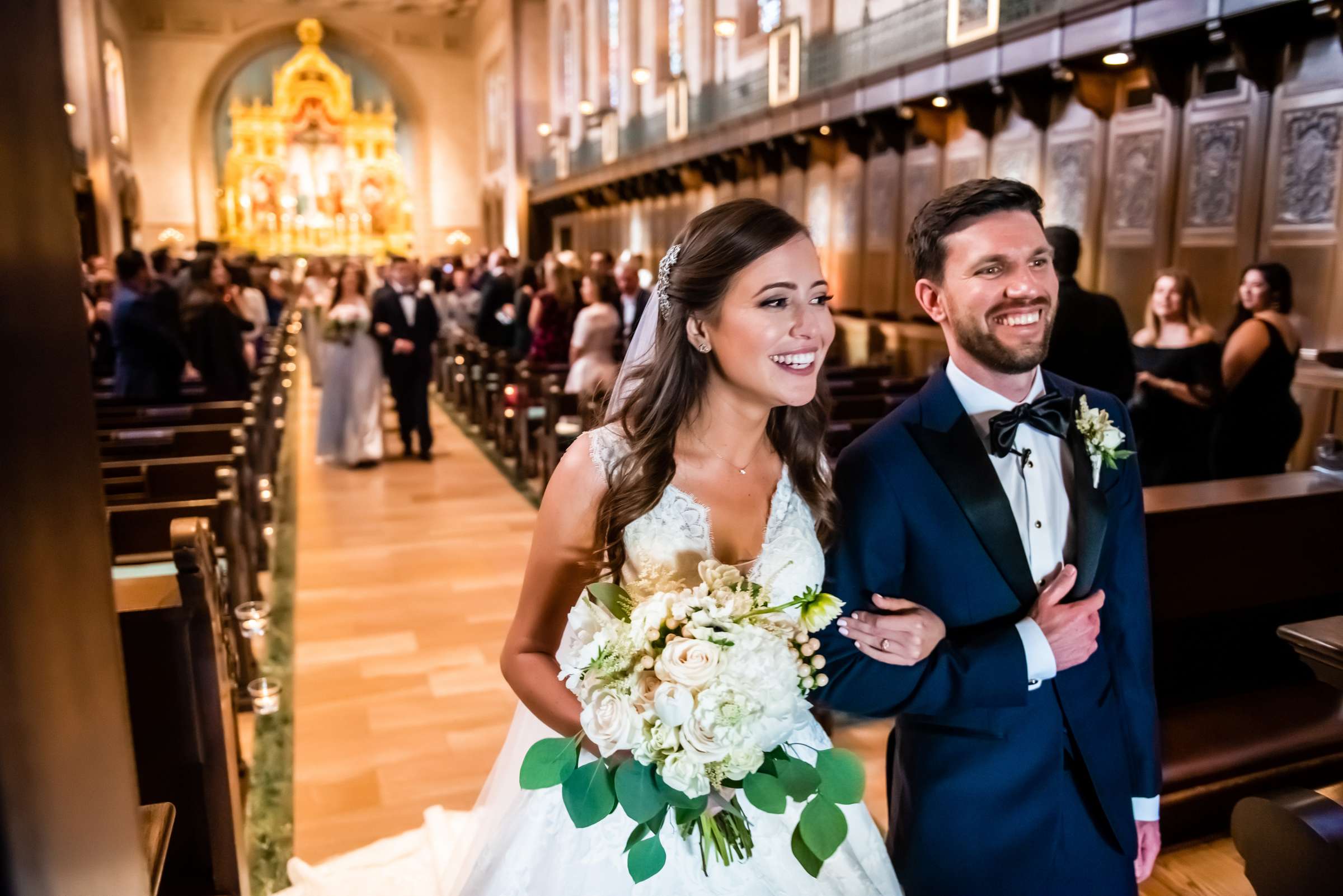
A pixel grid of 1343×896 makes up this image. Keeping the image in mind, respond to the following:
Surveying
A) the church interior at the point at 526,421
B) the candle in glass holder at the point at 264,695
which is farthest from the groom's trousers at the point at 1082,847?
the candle in glass holder at the point at 264,695

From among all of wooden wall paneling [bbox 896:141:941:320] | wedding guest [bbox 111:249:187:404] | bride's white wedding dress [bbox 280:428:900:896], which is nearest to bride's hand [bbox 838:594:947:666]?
bride's white wedding dress [bbox 280:428:900:896]

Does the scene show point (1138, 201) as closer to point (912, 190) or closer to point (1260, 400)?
point (912, 190)

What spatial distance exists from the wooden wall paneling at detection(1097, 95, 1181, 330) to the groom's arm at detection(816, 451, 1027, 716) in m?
6.83

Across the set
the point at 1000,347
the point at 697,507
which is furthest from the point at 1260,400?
the point at 697,507

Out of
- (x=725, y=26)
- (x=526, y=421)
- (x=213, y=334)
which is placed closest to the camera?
(x=213, y=334)

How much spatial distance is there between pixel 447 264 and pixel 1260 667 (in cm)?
1673

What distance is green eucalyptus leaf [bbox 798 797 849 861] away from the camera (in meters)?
1.35

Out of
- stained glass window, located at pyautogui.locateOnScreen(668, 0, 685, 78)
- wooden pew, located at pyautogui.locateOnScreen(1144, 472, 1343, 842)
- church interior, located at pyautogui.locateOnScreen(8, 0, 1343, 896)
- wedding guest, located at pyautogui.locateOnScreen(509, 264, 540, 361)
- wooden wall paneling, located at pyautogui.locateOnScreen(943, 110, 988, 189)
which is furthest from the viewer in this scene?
stained glass window, located at pyautogui.locateOnScreen(668, 0, 685, 78)

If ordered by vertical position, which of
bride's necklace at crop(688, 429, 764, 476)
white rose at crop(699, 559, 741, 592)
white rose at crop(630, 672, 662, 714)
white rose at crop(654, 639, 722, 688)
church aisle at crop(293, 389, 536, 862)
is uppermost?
bride's necklace at crop(688, 429, 764, 476)

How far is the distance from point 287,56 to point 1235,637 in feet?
105

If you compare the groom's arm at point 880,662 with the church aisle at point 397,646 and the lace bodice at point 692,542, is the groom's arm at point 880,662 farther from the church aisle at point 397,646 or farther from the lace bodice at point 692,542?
the church aisle at point 397,646

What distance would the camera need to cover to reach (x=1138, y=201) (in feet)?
26.0

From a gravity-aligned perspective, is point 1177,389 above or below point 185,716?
above

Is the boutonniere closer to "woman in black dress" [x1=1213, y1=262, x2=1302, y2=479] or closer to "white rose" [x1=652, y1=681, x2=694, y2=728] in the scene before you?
"white rose" [x1=652, y1=681, x2=694, y2=728]
